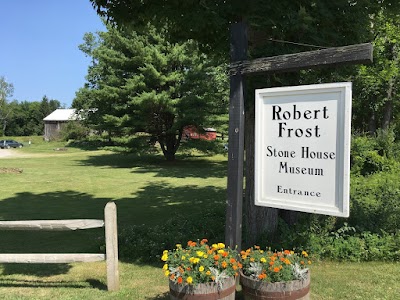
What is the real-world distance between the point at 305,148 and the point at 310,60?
855 millimetres

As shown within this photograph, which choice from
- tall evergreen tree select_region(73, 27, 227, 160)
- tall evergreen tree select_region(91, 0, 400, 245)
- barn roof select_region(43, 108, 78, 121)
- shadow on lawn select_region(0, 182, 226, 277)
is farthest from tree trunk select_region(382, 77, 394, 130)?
barn roof select_region(43, 108, 78, 121)

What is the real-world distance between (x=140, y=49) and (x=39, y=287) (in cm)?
2282

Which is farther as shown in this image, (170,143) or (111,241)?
(170,143)

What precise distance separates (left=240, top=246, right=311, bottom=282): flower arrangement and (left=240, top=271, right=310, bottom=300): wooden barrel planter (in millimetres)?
50

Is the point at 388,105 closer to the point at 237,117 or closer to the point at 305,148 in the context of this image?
the point at 237,117

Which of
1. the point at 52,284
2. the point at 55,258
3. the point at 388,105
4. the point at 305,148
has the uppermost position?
the point at 388,105

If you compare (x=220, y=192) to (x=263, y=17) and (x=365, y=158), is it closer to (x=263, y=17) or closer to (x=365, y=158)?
(x=365, y=158)

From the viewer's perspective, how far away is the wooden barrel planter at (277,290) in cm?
360

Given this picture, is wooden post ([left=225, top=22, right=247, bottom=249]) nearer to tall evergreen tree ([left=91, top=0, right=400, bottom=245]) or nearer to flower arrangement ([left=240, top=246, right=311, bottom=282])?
flower arrangement ([left=240, top=246, right=311, bottom=282])

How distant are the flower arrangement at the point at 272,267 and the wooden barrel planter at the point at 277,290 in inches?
2.0

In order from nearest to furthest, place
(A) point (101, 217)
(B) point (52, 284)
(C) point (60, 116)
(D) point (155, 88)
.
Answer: (B) point (52, 284) < (A) point (101, 217) < (D) point (155, 88) < (C) point (60, 116)

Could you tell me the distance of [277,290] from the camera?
3598mm

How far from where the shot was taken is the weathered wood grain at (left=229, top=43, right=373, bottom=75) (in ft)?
11.6

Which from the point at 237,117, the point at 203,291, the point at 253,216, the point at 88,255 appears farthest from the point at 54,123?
the point at 203,291
